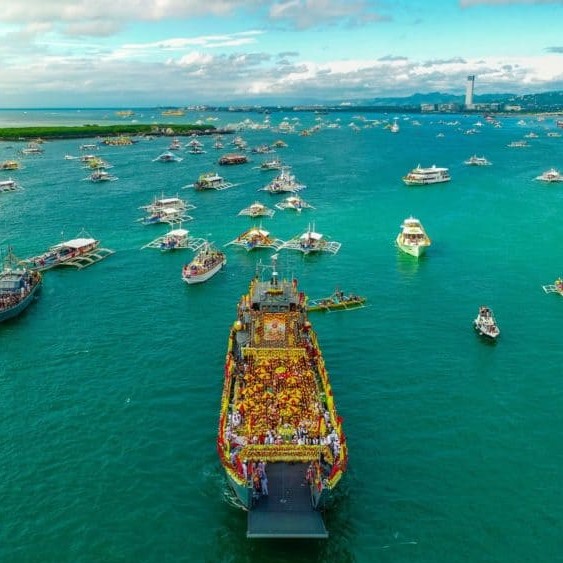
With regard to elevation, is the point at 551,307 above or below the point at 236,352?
below

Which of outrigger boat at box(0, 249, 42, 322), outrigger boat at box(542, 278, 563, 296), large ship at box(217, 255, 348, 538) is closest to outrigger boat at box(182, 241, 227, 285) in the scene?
outrigger boat at box(0, 249, 42, 322)

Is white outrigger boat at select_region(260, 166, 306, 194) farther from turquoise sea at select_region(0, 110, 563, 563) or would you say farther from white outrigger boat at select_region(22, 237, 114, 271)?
white outrigger boat at select_region(22, 237, 114, 271)

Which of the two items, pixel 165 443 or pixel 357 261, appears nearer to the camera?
pixel 165 443

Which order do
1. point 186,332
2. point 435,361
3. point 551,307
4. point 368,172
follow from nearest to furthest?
point 435,361 < point 186,332 < point 551,307 < point 368,172

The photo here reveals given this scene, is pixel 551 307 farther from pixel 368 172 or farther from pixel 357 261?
pixel 368 172

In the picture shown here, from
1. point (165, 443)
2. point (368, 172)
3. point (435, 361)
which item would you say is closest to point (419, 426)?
point (435, 361)

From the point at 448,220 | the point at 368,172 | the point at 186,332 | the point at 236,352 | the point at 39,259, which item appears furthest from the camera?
the point at 368,172

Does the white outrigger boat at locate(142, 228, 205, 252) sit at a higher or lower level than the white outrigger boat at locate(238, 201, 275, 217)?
higher
